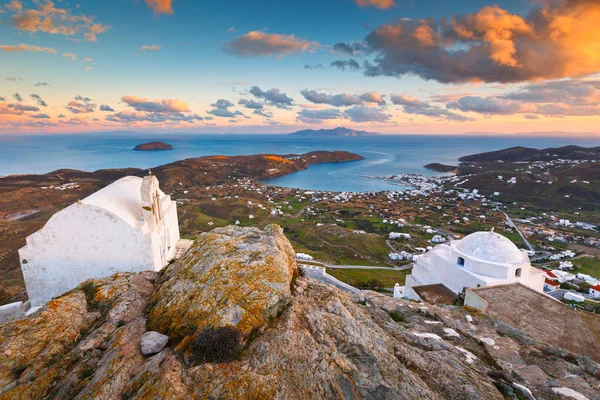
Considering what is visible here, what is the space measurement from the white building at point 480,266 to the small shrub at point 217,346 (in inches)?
811

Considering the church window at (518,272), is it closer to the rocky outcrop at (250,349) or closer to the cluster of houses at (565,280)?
the cluster of houses at (565,280)

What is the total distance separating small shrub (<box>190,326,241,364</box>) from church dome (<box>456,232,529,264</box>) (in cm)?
2583

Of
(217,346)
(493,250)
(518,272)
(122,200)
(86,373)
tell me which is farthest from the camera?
(493,250)

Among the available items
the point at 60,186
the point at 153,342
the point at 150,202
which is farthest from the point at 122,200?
the point at 60,186

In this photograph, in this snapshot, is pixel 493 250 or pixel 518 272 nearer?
pixel 518 272

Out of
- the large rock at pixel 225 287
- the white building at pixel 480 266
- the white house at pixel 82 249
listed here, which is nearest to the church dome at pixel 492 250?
the white building at pixel 480 266

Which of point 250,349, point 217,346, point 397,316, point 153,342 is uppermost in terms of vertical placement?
point 217,346

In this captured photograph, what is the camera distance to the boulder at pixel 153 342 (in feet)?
24.3

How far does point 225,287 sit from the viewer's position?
8.68m

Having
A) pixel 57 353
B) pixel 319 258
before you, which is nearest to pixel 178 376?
pixel 57 353

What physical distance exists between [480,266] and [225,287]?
81.9ft

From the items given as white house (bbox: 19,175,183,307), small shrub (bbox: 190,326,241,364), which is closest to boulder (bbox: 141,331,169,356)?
small shrub (bbox: 190,326,241,364)

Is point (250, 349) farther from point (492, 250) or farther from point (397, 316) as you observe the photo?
point (492, 250)

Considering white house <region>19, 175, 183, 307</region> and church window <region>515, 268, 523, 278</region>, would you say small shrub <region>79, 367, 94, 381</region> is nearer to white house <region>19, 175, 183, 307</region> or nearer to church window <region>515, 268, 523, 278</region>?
white house <region>19, 175, 183, 307</region>
